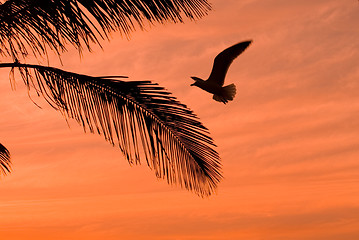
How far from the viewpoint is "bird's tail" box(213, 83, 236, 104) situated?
→ 458 cm

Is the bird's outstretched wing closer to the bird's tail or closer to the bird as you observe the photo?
the bird

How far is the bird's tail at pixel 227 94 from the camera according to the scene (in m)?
4.58

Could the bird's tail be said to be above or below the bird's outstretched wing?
below

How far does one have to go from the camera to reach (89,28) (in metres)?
4.62

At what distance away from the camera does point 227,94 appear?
4637mm

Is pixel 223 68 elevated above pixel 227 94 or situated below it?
above

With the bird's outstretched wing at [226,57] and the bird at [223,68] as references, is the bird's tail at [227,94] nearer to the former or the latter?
the bird at [223,68]

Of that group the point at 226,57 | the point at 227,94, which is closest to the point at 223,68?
the point at 226,57

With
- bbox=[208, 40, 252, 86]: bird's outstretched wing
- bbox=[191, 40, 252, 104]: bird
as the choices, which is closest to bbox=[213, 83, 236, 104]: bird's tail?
bbox=[191, 40, 252, 104]: bird

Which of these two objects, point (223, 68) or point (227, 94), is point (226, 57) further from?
point (227, 94)

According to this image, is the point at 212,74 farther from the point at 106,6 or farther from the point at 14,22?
the point at 14,22

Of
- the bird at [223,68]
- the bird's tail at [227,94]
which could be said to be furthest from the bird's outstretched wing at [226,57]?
the bird's tail at [227,94]

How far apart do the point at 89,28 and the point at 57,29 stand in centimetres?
29

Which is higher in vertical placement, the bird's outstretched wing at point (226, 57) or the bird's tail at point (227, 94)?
the bird's outstretched wing at point (226, 57)
